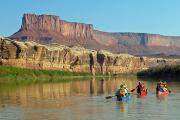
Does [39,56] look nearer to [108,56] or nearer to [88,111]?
[108,56]

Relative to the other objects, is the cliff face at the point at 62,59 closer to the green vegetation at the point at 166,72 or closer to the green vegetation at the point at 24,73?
the green vegetation at the point at 24,73

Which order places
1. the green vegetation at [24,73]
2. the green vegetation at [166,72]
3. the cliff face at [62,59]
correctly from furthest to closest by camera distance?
the cliff face at [62,59] → the green vegetation at [166,72] → the green vegetation at [24,73]

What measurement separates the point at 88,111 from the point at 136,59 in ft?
530

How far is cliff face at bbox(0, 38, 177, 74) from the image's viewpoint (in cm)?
13975

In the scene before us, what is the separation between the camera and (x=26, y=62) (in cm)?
14288

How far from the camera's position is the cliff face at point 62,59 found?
139750 mm

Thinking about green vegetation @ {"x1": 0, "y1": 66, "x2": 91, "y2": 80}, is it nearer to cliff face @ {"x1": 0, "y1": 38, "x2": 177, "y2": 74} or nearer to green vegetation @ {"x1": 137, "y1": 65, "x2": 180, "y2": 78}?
cliff face @ {"x1": 0, "y1": 38, "x2": 177, "y2": 74}

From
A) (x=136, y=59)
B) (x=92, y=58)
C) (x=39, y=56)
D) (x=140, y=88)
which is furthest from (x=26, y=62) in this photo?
(x=140, y=88)

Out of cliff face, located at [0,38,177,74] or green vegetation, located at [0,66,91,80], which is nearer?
green vegetation, located at [0,66,91,80]

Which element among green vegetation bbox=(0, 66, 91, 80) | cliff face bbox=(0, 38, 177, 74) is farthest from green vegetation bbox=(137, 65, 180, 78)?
cliff face bbox=(0, 38, 177, 74)

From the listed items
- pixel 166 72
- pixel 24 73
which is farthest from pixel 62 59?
pixel 166 72

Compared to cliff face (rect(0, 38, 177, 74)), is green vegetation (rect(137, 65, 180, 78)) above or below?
below

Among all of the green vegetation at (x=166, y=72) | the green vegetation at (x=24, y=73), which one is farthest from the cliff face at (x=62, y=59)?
the green vegetation at (x=166, y=72)

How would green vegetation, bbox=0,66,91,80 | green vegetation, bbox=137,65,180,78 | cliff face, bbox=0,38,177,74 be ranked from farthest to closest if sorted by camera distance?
cliff face, bbox=0,38,177,74 → green vegetation, bbox=137,65,180,78 → green vegetation, bbox=0,66,91,80
